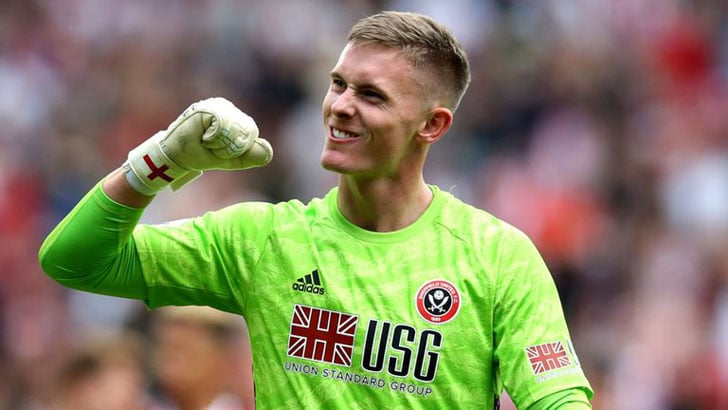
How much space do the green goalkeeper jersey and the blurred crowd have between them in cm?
430

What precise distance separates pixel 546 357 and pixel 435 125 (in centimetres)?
90

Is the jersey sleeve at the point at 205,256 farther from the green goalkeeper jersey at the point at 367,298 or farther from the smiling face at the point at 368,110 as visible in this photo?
the smiling face at the point at 368,110

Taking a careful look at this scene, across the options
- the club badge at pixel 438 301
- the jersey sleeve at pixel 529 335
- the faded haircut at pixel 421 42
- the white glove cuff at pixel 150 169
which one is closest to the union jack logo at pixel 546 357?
the jersey sleeve at pixel 529 335

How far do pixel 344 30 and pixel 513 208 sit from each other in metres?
2.80

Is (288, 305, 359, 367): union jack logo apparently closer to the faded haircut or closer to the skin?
the skin

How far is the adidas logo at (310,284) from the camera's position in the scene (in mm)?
4848

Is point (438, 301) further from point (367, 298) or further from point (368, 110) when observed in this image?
point (368, 110)

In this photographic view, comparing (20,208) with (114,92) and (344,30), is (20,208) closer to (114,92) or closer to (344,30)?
(114,92)

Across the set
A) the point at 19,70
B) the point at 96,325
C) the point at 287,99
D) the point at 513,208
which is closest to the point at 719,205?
the point at 513,208

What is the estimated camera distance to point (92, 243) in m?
4.65

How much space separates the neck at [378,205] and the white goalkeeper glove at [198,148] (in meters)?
0.38

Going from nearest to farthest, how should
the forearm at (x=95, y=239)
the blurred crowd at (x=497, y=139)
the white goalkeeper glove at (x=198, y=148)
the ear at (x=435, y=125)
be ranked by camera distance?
1. the white goalkeeper glove at (x=198, y=148)
2. the forearm at (x=95, y=239)
3. the ear at (x=435, y=125)
4. the blurred crowd at (x=497, y=139)

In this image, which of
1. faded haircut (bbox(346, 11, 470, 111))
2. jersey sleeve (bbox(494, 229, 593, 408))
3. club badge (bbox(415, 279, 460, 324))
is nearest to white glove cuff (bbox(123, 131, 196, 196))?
faded haircut (bbox(346, 11, 470, 111))

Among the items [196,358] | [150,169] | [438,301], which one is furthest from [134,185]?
[196,358]
